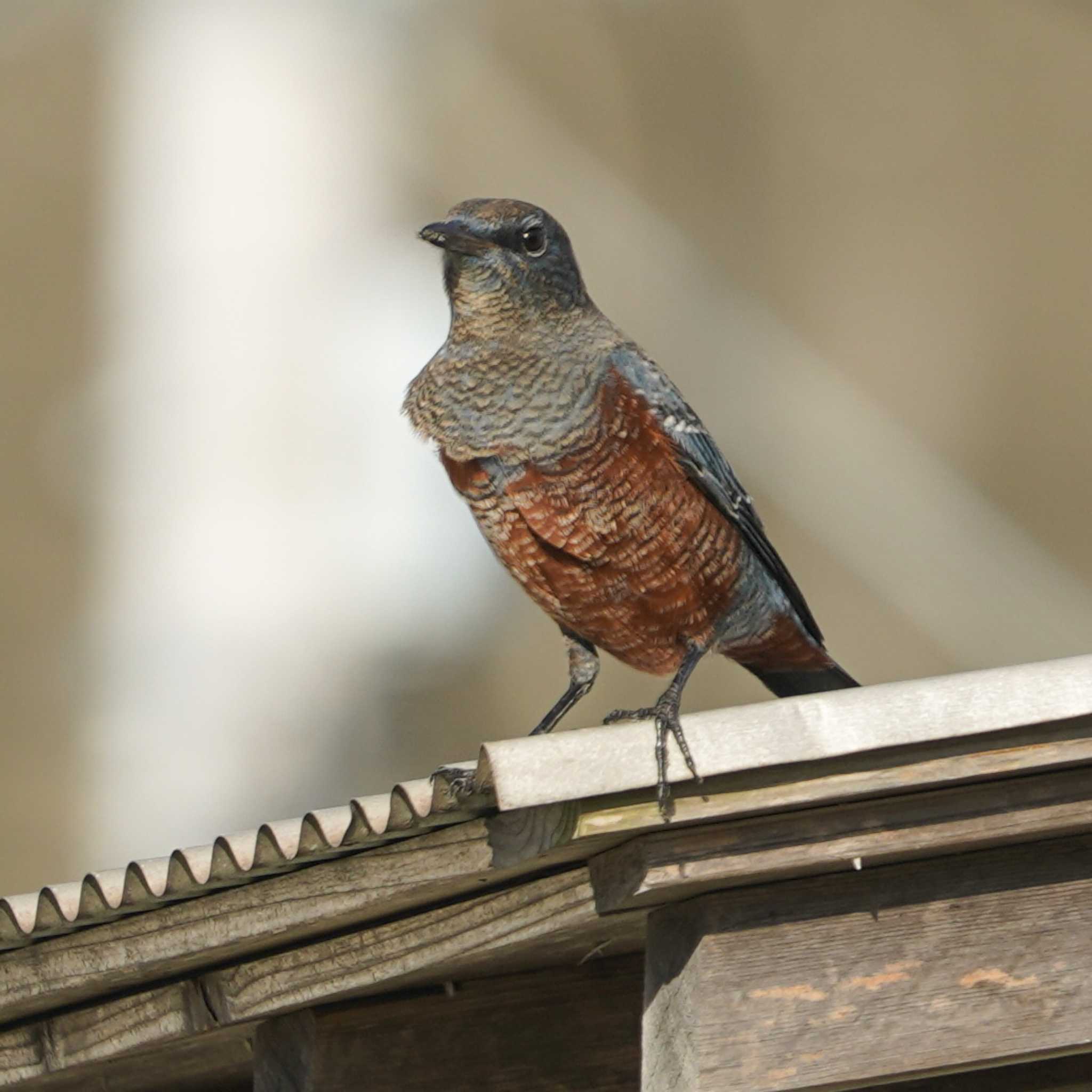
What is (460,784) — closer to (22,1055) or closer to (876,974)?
(876,974)

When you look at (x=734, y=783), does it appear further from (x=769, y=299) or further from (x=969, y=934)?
(x=769, y=299)

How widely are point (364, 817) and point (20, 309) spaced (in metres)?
10.4

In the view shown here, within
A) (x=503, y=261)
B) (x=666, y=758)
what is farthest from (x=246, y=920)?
(x=503, y=261)

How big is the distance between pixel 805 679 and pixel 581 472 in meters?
0.95

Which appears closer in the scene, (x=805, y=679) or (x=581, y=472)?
(x=581, y=472)

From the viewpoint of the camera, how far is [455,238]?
394 centimetres

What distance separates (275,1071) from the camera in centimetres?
296

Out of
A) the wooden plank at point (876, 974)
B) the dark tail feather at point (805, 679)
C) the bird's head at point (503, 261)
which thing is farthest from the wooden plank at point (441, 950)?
the bird's head at point (503, 261)

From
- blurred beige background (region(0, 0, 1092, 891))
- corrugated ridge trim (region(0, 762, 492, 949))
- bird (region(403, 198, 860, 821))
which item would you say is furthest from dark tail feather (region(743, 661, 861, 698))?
Result: blurred beige background (region(0, 0, 1092, 891))

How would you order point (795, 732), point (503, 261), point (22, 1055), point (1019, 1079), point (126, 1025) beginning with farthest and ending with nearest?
point (503, 261)
point (22, 1055)
point (126, 1025)
point (1019, 1079)
point (795, 732)

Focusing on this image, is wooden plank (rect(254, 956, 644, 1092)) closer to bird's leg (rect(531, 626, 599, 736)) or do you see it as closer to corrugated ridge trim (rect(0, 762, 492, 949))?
corrugated ridge trim (rect(0, 762, 492, 949))

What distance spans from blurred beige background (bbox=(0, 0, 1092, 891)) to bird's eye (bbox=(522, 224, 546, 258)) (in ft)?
21.9

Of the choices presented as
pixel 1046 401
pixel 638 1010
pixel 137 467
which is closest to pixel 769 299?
pixel 1046 401

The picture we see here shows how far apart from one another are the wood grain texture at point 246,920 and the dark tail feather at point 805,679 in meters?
1.74
